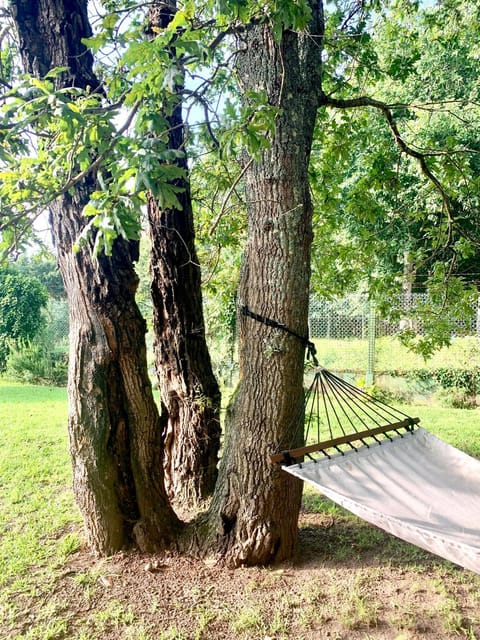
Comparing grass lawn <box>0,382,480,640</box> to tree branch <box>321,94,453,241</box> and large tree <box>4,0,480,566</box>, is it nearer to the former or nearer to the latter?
large tree <box>4,0,480,566</box>

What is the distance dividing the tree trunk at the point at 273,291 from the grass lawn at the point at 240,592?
19 centimetres

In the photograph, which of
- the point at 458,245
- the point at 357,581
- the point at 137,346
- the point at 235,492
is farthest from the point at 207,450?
the point at 458,245

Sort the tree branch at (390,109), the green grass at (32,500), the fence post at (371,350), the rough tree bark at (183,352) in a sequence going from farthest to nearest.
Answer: the fence post at (371,350)
the rough tree bark at (183,352)
the tree branch at (390,109)
the green grass at (32,500)

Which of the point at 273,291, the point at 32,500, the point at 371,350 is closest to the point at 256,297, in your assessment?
the point at 273,291

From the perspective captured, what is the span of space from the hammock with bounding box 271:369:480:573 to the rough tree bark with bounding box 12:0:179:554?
2.61ft

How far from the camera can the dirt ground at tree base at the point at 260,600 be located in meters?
1.65

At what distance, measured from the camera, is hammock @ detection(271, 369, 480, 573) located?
1396 mm

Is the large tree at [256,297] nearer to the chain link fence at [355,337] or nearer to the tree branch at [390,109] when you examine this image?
the tree branch at [390,109]

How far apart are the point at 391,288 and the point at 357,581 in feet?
5.61

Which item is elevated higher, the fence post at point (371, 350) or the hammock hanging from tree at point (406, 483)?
the fence post at point (371, 350)

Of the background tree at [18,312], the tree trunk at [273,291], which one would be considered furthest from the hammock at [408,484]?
the background tree at [18,312]

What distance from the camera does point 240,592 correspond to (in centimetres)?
183

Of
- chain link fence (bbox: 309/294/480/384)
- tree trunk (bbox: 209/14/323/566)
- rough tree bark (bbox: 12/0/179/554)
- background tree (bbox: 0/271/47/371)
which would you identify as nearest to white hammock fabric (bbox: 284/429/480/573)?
tree trunk (bbox: 209/14/323/566)

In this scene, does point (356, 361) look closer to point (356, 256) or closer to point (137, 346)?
point (356, 256)
